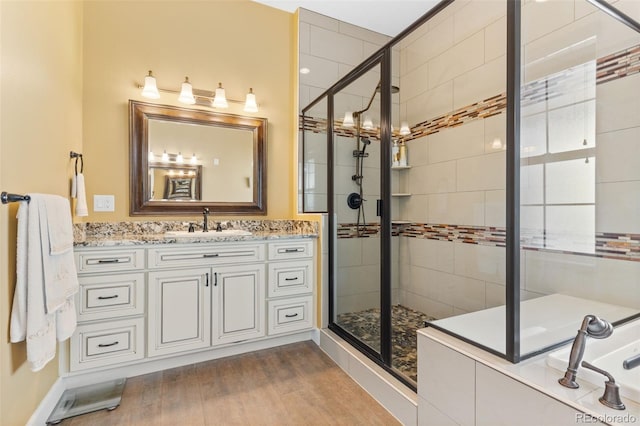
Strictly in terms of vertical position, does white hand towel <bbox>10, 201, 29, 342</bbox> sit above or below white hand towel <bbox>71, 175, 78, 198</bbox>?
below

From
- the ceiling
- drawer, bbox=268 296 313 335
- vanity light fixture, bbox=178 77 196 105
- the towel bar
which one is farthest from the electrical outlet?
the ceiling

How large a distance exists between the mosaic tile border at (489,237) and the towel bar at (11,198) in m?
1.80

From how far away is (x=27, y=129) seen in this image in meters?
1.38

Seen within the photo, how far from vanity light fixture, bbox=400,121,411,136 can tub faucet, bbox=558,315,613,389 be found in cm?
187

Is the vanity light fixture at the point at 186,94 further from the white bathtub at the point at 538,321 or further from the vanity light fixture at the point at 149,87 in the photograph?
the white bathtub at the point at 538,321

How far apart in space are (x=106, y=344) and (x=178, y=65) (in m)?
2.11

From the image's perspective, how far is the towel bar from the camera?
117cm

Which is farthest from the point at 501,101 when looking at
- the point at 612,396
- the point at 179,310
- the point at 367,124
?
the point at 179,310

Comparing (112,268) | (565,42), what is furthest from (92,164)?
(565,42)

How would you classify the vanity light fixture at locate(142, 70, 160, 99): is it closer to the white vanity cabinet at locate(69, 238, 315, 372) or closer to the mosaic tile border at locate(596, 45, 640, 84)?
the white vanity cabinet at locate(69, 238, 315, 372)

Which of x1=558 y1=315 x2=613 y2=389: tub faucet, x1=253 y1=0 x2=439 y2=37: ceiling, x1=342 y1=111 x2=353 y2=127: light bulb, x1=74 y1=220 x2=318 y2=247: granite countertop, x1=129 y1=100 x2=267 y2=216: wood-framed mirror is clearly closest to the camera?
x1=558 y1=315 x2=613 y2=389: tub faucet

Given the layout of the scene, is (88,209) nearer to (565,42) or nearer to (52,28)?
(52,28)

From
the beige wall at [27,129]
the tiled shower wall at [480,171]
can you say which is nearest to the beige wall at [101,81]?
the beige wall at [27,129]

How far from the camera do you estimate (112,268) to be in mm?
1861
